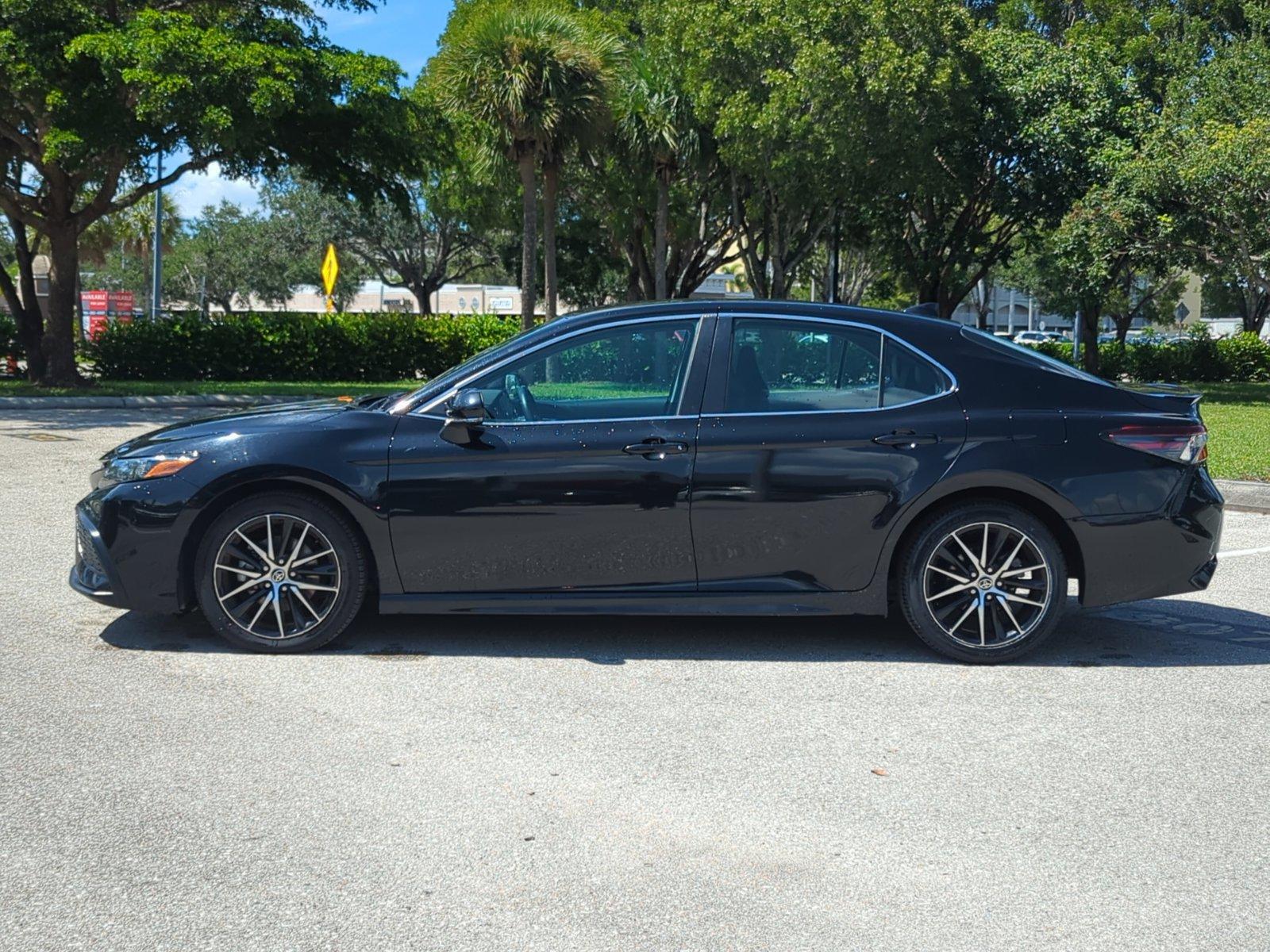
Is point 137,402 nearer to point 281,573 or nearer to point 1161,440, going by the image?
point 281,573

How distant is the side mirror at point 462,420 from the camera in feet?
18.3

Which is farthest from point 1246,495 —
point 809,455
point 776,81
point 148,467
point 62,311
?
point 62,311

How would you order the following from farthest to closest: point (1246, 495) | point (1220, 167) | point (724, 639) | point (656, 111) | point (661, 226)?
point (661, 226)
point (656, 111)
point (1220, 167)
point (1246, 495)
point (724, 639)

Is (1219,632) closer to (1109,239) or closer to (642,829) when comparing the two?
(642,829)

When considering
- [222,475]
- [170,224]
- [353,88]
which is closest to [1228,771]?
[222,475]

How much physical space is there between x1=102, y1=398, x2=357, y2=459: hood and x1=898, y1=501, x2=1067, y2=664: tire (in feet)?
9.20

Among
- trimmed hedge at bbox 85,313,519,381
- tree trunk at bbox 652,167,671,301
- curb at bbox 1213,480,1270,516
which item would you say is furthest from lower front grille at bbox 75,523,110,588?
trimmed hedge at bbox 85,313,519,381

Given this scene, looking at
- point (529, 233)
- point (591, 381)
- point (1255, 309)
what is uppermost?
point (529, 233)

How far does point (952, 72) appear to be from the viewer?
24469 millimetres

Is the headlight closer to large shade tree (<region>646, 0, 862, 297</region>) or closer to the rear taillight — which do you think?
the rear taillight

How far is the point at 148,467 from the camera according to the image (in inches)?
223

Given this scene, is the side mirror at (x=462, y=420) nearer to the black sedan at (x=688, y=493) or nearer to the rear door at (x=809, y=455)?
the black sedan at (x=688, y=493)

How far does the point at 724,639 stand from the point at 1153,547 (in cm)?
Answer: 204

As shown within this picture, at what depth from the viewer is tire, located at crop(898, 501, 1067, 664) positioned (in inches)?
225
